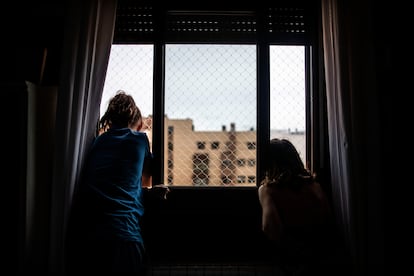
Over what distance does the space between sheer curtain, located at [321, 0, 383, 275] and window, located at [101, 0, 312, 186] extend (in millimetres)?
260

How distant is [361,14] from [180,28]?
1012 mm

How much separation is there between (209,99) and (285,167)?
24.7 inches

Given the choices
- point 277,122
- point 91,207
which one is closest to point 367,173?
point 277,122

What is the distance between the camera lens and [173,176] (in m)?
1.86

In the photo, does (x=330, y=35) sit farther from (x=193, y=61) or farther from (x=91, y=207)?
(x=91, y=207)

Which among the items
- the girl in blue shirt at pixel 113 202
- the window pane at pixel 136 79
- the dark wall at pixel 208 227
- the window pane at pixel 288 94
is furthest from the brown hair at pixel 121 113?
the window pane at pixel 288 94

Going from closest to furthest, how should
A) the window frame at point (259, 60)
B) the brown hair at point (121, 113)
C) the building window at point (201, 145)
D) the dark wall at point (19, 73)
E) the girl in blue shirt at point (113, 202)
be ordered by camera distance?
the girl in blue shirt at point (113, 202)
the dark wall at point (19, 73)
the brown hair at point (121, 113)
the window frame at point (259, 60)
the building window at point (201, 145)

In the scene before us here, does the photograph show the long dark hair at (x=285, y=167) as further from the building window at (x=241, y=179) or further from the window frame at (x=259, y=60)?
the building window at (x=241, y=179)

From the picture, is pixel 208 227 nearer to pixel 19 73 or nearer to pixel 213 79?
pixel 213 79

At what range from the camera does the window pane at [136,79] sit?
6.01ft

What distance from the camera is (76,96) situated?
156 cm

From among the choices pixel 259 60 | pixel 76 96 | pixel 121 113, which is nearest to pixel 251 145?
pixel 259 60

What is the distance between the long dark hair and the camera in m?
1.46

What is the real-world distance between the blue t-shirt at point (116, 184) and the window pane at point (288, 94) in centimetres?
80
